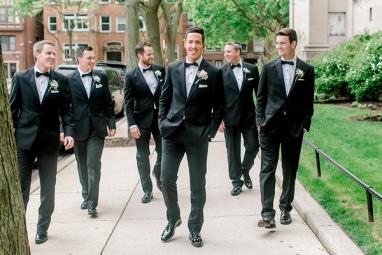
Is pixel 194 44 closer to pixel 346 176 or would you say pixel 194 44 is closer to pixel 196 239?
pixel 196 239

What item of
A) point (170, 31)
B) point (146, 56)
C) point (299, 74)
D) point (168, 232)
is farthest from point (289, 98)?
point (170, 31)

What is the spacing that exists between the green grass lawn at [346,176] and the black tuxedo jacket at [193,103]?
1753 millimetres

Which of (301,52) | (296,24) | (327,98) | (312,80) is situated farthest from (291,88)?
(296,24)

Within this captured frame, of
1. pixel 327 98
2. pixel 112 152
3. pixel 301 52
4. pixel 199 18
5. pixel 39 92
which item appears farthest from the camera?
pixel 199 18

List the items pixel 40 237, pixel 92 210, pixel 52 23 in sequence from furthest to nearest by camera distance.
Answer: pixel 52 23
pixel 92 210
pixel 40 237

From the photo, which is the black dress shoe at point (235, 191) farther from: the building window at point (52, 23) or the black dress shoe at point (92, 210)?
the building window at point (52, 23)

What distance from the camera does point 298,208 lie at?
709cm

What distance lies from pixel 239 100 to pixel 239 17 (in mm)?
34563

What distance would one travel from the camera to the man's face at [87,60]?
7176 millimetres

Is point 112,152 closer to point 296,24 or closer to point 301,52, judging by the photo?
point 301,52

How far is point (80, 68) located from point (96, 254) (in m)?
2.54

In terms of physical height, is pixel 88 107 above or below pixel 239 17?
below

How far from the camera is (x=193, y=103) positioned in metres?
5.86

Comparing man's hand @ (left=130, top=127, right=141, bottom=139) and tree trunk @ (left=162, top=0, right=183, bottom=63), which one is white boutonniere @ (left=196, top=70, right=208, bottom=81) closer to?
man's hand @ (left=130, top=127, right=141, bottom=139)
